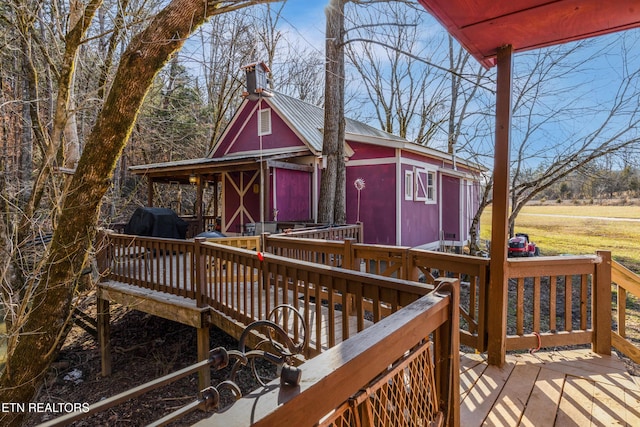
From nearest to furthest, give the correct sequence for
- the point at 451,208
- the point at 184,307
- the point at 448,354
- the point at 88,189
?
the point at 448,354, the point at 88,189, the point at 184,307, the point at 451,208

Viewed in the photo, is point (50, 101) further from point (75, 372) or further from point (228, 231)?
point (228, 231)

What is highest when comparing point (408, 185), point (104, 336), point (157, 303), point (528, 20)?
point (528, 20)

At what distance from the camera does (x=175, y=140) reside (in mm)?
17844

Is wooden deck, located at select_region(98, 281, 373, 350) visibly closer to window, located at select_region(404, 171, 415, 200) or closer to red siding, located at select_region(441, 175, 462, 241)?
window, located at select_region(404, 171, 415, 200)

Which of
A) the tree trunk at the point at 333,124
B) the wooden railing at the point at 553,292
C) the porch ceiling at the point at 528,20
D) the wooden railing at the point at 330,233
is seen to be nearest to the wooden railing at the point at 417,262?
the wooden railing at the point at 553,292

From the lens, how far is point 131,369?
703cm

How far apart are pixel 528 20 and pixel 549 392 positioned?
293 centimetres

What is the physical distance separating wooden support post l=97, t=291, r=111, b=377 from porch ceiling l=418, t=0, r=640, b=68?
797 centimetres

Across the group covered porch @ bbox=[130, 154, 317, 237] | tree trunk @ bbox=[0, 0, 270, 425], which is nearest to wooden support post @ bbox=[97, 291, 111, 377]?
tree trunk @ bbox=[0, 0, 270, 425]

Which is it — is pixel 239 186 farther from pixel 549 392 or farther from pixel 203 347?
pixel 549 392

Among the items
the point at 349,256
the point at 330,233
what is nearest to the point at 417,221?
the point at 330,233

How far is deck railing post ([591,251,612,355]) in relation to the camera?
333 cm

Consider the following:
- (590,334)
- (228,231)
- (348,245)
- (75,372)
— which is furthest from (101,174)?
(228,231)

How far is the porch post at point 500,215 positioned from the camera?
121 inches
